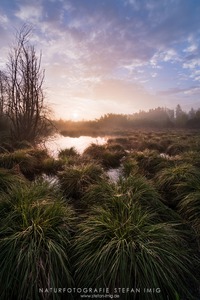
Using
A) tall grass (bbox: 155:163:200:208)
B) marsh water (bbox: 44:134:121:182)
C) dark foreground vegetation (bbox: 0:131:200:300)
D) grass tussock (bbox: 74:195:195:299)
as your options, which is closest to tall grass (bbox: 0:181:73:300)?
dark foreground vegetation (bbox: 0:131:200:300)

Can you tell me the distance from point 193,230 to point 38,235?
2501 millimetres

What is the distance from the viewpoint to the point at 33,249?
7.64ft

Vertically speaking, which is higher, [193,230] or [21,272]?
[21,272]

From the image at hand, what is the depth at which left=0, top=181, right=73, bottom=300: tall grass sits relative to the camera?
2.09 metres

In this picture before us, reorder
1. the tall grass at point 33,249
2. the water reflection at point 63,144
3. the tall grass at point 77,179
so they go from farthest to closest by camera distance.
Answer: the water reflection at point 63,144 < the tall grass at point 77,179 < the tall grass at point 33,249

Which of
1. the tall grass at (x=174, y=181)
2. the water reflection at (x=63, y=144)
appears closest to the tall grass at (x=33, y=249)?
the tall grass at (x=174, y=181)

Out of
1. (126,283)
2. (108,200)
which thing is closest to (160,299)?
(126,283)

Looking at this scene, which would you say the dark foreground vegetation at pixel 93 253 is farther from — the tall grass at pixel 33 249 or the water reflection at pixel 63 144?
the water reflection at pixel 63 144

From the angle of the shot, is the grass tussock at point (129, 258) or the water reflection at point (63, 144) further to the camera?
the water reflection at point (63, 144)

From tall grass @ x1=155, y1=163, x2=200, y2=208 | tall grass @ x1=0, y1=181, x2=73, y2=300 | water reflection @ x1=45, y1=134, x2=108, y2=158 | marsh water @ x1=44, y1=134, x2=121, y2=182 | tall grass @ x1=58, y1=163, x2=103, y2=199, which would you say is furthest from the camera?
water reflection @ x1=45, y1=134, x2=108, y2=158

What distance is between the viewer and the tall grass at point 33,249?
6.85 feet

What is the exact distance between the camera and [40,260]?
2209mm

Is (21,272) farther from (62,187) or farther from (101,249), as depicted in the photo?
(62,187)

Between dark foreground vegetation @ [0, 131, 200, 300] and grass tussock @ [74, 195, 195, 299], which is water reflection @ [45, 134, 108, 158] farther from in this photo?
grass tussock @ [74, 195, 195, 299]
